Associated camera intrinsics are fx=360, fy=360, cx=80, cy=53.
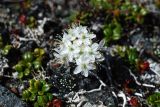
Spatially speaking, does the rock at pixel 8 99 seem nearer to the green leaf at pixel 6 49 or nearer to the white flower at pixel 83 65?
the green leaf at pixel 6 49

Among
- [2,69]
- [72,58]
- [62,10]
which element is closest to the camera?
[72,58]

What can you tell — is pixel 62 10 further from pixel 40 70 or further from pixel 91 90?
pixel 91 90

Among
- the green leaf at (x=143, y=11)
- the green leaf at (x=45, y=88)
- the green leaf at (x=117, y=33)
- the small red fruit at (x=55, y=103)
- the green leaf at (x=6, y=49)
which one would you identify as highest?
the green leaf at (x=143, y=11)

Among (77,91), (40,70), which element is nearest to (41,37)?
(40,70)

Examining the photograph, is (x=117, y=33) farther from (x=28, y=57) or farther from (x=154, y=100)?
(x=28, y=57)

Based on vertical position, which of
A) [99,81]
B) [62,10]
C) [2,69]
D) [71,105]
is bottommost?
[71,105]

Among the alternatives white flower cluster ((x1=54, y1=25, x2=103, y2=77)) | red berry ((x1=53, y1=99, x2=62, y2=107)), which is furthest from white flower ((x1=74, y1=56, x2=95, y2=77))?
red berry ((x1=53, y1=99, x2=62, y2=107))

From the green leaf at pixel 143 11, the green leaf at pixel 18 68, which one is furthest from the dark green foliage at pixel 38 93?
the green leaf at pixel 143 11
